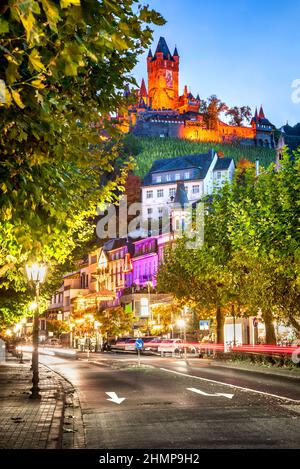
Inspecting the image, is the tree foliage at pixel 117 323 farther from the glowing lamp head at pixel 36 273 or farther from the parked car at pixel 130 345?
the glowing lamp head at pixel 36 273

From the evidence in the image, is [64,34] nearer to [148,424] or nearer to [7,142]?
[7,142]

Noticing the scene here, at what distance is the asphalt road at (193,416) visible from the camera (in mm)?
11156

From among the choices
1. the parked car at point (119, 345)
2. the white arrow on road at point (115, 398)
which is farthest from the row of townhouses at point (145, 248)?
the white arrow on road at point (115, 398)

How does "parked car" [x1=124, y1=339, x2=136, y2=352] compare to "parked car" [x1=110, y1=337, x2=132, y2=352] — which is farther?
"parked car" [x1=110, y1=337, x2=132, y2=352]

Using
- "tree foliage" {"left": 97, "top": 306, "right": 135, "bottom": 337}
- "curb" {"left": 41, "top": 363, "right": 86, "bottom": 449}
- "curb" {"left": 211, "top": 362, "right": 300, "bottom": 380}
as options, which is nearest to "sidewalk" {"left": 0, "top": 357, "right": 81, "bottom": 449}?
"curb" {"left": 41, "top": 363, "right": 86, "bottom": 449}

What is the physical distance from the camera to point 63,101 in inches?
332

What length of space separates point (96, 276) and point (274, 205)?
331ft

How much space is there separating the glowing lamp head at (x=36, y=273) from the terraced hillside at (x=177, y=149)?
511 feet

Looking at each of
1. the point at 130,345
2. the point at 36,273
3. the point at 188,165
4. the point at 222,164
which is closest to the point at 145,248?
the point at 130,345

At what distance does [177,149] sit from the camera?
186m

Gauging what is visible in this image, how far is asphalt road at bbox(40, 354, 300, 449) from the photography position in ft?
36.6

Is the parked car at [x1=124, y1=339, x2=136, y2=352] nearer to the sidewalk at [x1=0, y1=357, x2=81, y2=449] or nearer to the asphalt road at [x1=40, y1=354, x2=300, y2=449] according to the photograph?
the asphalt road at [x1=40, y1=354, x2=300, y2=449]

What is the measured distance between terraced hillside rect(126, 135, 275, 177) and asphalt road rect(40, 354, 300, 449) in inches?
6097
